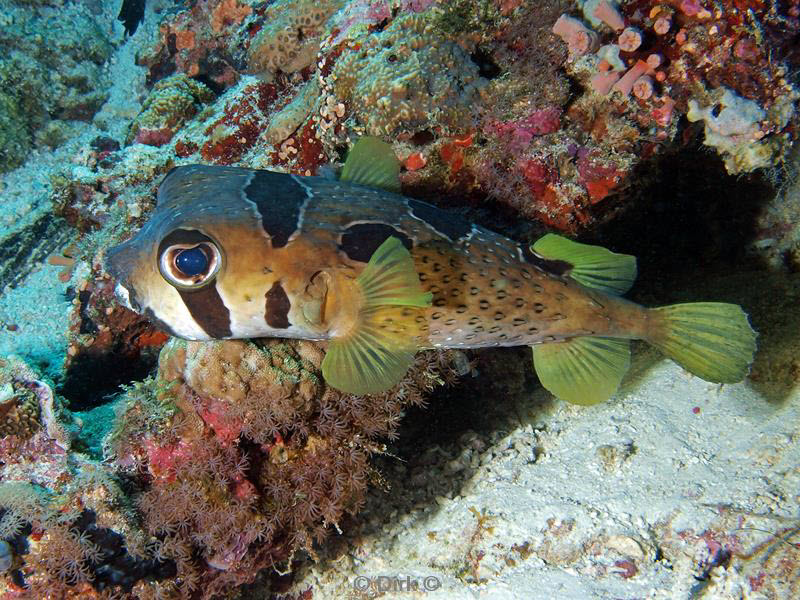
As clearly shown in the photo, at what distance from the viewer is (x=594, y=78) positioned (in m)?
3.54

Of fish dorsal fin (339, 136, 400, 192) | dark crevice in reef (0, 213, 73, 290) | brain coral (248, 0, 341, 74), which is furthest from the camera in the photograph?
dark crevice in reef (0, 213, 73, 290)

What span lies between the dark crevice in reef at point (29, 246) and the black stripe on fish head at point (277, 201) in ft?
19.6

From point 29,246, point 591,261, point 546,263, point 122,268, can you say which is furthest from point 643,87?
point 29,246

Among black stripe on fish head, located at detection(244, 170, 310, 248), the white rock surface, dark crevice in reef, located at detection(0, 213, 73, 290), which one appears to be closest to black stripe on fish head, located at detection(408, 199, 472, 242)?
A: black stripe on fish head, located at detection(244, 170, 310, 248)

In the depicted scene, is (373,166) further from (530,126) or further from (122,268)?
(122,268)

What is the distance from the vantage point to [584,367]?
2994mm

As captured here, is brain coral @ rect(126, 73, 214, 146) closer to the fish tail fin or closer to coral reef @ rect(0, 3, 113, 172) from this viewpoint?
coral reef @ rect(0, 3, 113, 172)

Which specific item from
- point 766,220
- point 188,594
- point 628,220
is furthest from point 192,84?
point 766,220

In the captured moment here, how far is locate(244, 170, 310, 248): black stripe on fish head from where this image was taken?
2389 millimetres

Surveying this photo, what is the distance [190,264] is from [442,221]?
1367 mm

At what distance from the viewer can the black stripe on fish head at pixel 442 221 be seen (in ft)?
9.08

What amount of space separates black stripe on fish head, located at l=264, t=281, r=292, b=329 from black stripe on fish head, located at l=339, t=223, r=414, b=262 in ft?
1.21

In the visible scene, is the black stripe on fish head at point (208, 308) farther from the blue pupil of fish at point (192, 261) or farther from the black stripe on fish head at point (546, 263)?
the black stripe on fish head at point (546, 263)

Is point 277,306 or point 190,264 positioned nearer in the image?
point 190,264
